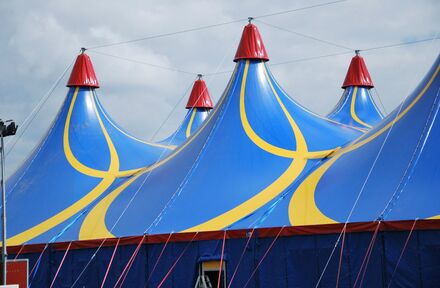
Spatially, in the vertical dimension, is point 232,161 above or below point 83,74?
below

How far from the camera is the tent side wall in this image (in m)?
11.2

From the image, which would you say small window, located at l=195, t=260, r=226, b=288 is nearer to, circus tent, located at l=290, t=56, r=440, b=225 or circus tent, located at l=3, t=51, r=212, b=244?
circus tent, located at l=290, t=56, r=440, b=225

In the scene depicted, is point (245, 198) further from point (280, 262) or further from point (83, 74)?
point (83, 74)

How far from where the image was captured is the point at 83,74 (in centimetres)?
1959

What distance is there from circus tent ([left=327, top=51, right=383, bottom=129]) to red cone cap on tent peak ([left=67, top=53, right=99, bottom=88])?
20.5 ft

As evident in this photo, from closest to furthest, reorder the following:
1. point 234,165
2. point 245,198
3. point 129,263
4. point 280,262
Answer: point 280,262 → point 245,198 → point 129,263 → point 234,165

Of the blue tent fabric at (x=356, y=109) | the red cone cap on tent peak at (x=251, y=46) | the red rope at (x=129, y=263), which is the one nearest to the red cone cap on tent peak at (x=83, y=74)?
the red cone cap on tent peak at (x=251, y=46)

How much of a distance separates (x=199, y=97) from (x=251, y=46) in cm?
819

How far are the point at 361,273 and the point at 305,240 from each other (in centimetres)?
92

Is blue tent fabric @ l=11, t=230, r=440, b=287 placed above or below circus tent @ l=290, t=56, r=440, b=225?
below

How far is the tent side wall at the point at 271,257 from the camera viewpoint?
11.2m

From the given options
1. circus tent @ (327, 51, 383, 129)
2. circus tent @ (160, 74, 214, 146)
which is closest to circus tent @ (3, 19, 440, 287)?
circus tent @ (160, 74, 214, 146)

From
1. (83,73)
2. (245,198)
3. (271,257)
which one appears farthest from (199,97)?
(271,257)

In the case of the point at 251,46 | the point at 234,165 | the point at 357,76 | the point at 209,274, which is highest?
the point at 357,76
